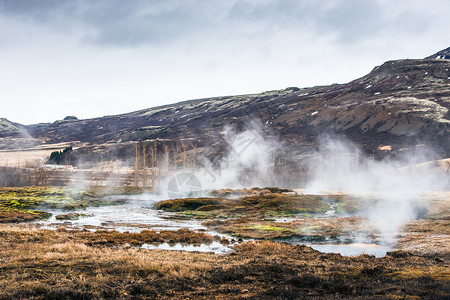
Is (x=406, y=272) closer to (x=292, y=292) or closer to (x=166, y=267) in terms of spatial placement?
(x=292, y=292)

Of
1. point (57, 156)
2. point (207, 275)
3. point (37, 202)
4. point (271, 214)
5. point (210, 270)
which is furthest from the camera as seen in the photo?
point (57, 156)

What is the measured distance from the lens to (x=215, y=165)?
140 m

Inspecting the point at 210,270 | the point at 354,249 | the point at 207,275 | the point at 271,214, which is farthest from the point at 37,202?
the point at 207,275

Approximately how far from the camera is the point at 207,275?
53.3 feet

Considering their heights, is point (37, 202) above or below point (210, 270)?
below

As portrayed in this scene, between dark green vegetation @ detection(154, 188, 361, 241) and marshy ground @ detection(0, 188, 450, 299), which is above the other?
marshy ground @ detection(0, 188, 450, 299)

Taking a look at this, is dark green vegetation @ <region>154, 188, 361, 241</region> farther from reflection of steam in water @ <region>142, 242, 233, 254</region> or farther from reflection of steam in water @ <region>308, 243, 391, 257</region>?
reflection of steam in water @ <region>142, 242, 233, 254</region>

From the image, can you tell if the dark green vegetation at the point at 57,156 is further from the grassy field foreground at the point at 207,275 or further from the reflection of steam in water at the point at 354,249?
the reflection of steam in water at the point at 354,249

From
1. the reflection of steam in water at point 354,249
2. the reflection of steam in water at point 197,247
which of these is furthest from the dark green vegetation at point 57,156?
the reflection of steam in water at point 354,249

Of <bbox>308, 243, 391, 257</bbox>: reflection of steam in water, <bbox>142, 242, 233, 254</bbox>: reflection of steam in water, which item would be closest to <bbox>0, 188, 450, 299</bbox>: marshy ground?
<bbox>142, 242, 233, 254</bbox>: reflection of steam in water

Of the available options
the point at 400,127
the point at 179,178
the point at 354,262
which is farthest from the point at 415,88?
the point at 354,262

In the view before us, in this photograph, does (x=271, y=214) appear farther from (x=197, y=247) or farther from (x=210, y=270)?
(x=210, y=270)

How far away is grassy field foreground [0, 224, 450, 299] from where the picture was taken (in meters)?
13.4

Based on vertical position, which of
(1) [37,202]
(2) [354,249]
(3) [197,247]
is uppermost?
(3) [197,247]
